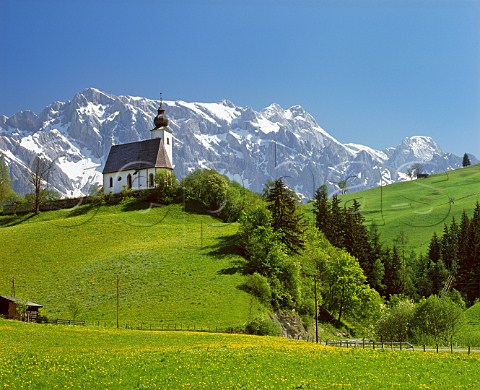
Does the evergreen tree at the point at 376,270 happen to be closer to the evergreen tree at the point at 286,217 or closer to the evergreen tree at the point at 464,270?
the evergreen tree at the point at 464,270

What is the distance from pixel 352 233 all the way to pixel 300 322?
4591cm

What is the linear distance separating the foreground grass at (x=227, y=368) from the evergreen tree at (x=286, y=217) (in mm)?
59102

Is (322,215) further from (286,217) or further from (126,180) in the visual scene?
(126,180)

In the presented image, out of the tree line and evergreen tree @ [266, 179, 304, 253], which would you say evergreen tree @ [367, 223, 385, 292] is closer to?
the tree line

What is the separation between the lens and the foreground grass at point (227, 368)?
89.7 ft

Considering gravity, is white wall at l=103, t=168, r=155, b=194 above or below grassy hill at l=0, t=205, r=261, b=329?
above

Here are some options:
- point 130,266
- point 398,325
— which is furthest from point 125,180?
point 398,325

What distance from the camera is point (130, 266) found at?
91250mm

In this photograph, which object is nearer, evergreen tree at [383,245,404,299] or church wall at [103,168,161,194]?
evergreen tree at [383,245,404,299]

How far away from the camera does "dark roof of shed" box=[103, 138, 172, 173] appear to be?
15500 cm

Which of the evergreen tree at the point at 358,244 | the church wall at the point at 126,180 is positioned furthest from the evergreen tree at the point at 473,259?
the church wall at the point at 126,180

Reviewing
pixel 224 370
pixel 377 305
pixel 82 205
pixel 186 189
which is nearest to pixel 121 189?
pixel 82 205

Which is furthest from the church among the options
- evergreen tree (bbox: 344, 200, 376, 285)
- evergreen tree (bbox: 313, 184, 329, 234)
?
evergreen tree (bbox: 344, 200, 376, 285)

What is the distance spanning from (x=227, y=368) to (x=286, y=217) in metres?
72.0
